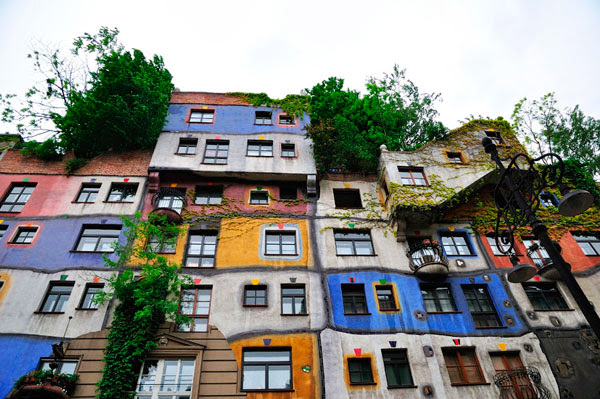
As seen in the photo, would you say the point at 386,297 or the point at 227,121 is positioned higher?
the point at 227,121

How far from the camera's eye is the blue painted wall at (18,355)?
38.1ft

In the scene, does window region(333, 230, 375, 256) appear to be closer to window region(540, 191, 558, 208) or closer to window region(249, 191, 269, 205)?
window region(249, 191, 269, 205)

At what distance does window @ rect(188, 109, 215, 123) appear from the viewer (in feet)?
71.7

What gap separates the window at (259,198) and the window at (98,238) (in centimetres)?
619

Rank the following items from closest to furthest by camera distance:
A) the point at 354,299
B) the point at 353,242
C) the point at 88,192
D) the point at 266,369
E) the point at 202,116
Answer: the point at 266,369
the point at 354,299
the point at 353,242
the point at 88,192
the point at 202,116

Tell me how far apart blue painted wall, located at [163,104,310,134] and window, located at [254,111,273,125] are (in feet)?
0.74

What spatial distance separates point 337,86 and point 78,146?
15.7m

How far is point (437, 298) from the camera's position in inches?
597

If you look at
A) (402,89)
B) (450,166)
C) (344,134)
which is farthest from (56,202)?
(402,89)

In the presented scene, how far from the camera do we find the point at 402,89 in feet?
84.6

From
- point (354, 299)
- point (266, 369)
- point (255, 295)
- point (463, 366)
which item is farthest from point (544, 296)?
point (255, 295)

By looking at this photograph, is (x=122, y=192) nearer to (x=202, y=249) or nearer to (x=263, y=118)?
(x=202, y=249)

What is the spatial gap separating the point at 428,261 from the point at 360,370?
17.5 feet

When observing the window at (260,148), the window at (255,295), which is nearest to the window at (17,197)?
the window at (260,148)
